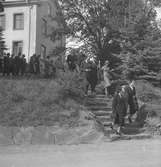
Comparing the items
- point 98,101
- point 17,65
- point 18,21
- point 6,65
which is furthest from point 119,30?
point 18,21

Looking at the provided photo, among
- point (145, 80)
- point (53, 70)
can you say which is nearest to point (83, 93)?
point (145, 80)

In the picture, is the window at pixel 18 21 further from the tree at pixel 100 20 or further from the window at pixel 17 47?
the tree at pixel 100 20

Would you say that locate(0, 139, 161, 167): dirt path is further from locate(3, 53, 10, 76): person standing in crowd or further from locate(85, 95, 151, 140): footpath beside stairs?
locate(3, 53, 10, 76): person standing in crowd

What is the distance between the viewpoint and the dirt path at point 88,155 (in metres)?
10.9

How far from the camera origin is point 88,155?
478 inches

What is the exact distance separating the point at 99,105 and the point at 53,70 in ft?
25.1

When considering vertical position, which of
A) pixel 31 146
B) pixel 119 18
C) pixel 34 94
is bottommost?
pixel 31 146

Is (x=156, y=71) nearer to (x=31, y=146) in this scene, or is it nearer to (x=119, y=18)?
(x=119, y=18)

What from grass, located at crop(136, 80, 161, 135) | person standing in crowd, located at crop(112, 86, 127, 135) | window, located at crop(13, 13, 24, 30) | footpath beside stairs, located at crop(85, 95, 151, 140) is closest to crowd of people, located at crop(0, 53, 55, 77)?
footpath beside stairs, located at crop(85, 95, 151, 140)

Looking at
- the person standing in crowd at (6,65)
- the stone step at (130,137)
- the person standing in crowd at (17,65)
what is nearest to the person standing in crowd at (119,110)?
the stone step at (130,137)

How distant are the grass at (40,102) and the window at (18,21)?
23.1 m

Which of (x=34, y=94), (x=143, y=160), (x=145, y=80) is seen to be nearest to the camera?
(x=143, y=160)

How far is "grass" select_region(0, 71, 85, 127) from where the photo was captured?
608 inches

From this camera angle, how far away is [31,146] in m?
14.0
